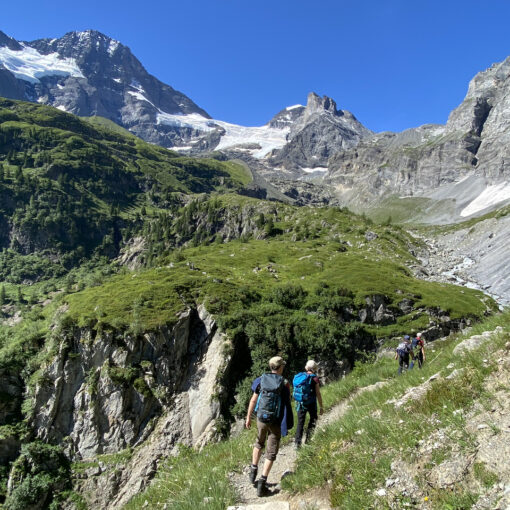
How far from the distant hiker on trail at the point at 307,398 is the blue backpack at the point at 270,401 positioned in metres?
1.30

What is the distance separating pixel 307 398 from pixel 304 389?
0.91 ft

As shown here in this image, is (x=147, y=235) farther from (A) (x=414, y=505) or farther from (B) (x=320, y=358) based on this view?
(A) (x=414, y=505)

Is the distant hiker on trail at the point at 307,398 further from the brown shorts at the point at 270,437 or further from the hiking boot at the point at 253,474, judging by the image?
the hiking boot at the point at 253,474

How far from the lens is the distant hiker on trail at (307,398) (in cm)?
1039

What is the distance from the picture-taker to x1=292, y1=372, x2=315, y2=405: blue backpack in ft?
34.2

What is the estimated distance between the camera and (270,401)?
29.9ft

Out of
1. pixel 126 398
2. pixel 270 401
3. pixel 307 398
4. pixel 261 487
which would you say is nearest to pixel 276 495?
pixel 261 487

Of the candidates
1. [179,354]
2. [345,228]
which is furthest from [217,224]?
[179,354]

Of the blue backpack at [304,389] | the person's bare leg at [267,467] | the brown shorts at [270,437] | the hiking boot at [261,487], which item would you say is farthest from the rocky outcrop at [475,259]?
the hiking boot at [261,487]

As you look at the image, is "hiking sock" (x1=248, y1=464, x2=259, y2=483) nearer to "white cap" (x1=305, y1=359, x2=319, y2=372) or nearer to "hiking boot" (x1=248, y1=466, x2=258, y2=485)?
"hiking boot" (x1=248, y1=466, x2=258, y2=485)

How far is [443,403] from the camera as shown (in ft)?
25.6

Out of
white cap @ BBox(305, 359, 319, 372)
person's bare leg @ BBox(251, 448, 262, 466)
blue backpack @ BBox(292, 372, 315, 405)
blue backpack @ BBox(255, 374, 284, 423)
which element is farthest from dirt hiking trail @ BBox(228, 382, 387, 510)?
white cap @ BBox(305, 359, 319, 372)

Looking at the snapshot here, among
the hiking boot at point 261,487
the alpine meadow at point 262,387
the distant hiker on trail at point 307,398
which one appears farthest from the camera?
the distant hiker on trail at point 307,398

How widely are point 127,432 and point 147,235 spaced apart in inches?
6207
